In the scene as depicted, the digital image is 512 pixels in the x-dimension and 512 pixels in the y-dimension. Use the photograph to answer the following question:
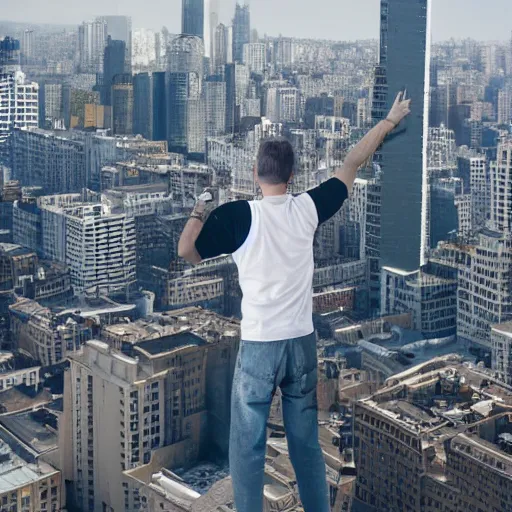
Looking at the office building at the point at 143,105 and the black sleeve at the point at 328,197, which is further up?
the office building at the point at 143,105

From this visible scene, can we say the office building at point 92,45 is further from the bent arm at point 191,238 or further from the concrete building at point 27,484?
the bent arm at point 191,238

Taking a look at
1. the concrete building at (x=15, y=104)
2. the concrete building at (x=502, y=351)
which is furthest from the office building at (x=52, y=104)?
the concrete building at (x=502, y=351)

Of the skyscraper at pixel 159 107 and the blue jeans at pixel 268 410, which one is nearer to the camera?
the blue jeans at pixel 268 410

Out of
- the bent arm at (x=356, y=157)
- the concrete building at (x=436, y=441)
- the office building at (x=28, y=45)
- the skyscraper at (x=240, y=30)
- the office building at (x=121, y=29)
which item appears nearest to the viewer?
the bent arm at (x=356, y=157)

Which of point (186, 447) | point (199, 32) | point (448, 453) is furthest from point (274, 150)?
point (199, 32)

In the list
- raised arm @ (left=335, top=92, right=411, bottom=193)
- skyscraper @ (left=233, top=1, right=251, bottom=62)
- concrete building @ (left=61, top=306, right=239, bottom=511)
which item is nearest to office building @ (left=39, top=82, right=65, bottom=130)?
skyscraper @ (left=233, top=1, right=251, bottom=62)

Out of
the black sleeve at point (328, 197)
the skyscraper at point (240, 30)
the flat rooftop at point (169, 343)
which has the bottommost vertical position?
the flat rooftop at point (169, 343)

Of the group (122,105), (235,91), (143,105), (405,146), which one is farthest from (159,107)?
(405,146)

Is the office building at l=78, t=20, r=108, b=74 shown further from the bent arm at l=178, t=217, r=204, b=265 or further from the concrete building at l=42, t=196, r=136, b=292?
the bent arm at l=178, t=217, r=204, b=265
